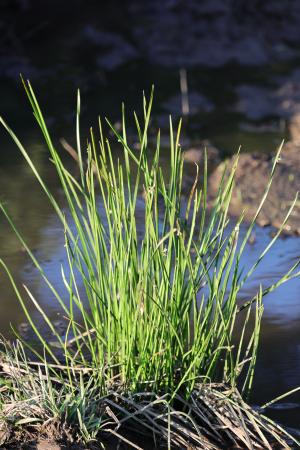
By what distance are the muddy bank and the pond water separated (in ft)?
0.50

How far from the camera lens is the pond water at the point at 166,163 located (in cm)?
350

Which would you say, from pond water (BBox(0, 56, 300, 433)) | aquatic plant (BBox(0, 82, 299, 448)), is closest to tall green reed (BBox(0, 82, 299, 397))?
aquatic plant (BBox(0, 82, 299, 448))

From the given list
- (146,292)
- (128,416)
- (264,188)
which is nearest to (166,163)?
(264,188)

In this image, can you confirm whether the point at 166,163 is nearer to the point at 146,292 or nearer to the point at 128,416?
the point at 146,292

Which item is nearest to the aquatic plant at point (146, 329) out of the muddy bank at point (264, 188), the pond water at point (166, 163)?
the pond water at point (166, 163)

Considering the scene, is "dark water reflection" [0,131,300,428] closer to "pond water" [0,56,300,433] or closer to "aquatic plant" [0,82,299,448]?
"pond water" [0,56,300,433]

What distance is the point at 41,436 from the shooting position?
2.48 m

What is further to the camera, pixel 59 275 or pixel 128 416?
pixel 59 275

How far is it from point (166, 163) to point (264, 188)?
0.78m

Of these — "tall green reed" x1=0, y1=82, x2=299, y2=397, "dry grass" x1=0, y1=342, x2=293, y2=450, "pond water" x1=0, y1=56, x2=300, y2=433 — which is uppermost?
"tall green reed" x1=0, y1=82, x2=299, y2=397

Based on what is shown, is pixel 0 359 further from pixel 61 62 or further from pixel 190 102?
pixel 61 62

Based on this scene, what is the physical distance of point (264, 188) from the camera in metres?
5.40

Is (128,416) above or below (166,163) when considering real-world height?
above

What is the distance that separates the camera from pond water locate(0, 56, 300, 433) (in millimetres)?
3496
